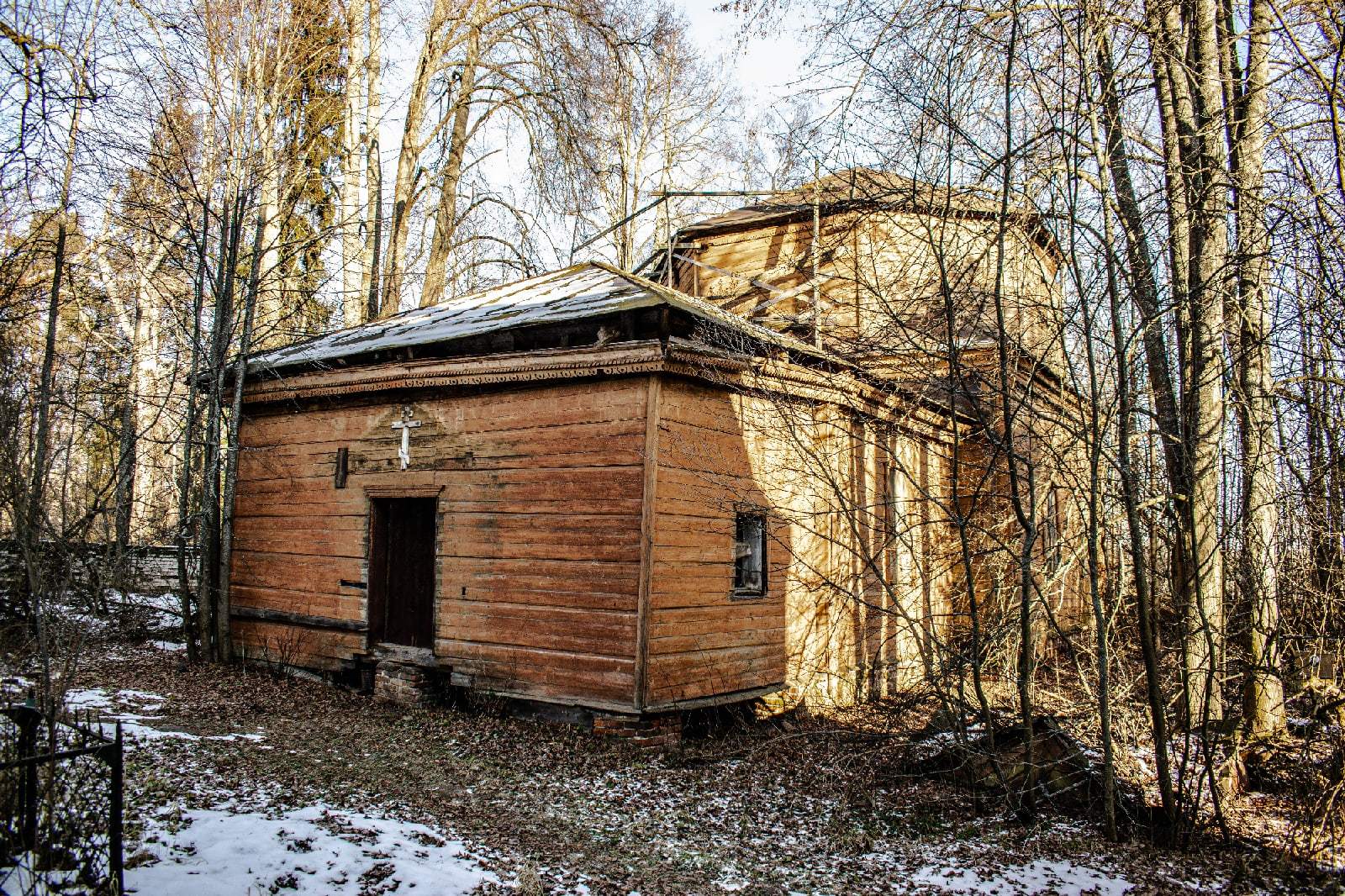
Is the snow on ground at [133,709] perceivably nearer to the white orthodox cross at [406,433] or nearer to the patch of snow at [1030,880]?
the white orthodox cross at [406,433]

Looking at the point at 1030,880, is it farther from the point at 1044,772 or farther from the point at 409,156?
the point at 409,156

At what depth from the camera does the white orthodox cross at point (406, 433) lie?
9.71 meters

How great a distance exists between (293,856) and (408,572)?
19.4 feet

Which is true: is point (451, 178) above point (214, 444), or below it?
above

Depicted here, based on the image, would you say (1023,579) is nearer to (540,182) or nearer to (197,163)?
(540,182)


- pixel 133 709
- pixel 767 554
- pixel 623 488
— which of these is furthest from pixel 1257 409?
pixel 133 709

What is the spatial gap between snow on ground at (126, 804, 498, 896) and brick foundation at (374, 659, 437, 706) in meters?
3.67

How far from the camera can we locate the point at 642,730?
7922mm

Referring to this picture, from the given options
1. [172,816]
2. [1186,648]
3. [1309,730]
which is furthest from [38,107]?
[1309,730]

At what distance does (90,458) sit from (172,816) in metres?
18.4

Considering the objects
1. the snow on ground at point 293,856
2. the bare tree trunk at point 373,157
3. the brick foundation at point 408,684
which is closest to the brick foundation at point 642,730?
the brick foundation at point 408,684

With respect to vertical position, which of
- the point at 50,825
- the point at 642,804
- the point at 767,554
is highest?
the point at 767,554

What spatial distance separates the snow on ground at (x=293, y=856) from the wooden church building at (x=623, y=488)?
288 cm

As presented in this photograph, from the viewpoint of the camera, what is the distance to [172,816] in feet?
17.0
